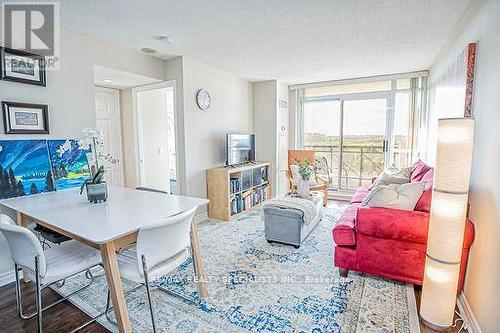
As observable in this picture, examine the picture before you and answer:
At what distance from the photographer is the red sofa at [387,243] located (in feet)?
6.81

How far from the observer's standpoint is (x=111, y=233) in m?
1.39

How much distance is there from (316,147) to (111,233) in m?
→ 4.89

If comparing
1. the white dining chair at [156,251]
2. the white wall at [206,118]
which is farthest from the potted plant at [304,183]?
the white dining chair at [156,251]

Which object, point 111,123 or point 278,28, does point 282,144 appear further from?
point 111,123

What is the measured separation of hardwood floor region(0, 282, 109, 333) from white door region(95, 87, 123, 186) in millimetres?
2545

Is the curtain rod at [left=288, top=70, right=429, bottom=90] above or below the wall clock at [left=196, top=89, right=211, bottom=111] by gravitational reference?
above

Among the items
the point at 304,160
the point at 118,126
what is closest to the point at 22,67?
the point at 118,126

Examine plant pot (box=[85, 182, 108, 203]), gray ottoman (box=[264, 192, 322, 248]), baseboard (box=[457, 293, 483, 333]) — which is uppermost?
plant pot (box=[85, 182, 108, 203])

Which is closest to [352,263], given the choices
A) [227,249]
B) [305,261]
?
[305,261]

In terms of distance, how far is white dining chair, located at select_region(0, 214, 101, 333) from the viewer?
1471 millimetres

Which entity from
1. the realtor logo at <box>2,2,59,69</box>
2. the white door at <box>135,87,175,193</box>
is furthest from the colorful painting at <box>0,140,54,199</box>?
the white door at <box>135,87,175,193</box>

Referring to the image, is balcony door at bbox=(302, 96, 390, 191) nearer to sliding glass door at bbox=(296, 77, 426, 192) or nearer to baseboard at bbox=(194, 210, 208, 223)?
sliding glass door at bbox=(296, 77, 426, 192)

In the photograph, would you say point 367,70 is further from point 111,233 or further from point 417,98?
point 111,233

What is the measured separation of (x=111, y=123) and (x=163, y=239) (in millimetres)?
3634
